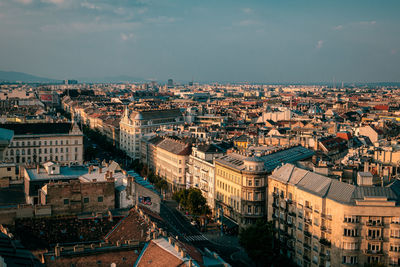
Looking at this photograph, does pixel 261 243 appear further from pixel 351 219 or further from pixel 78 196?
pixel 78 196

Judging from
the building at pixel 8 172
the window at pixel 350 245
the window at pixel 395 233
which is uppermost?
the building at pixel 8 172

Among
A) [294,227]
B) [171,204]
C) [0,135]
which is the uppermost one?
[0,135]

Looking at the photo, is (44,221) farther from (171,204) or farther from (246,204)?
(171,204)

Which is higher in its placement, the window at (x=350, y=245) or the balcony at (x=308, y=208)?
the balcony at (x=308, y=208)

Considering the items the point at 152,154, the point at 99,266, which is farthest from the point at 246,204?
the point at 152,154

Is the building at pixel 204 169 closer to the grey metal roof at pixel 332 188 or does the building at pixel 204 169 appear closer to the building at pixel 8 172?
the grey metal roof at pixel 332 188

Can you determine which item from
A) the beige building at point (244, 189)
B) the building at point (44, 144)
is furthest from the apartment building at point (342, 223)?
the building at point (44, 144)

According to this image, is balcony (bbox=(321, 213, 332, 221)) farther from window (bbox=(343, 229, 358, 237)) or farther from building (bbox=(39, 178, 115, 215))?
building (bbox=(39, 178, 115, 215))
